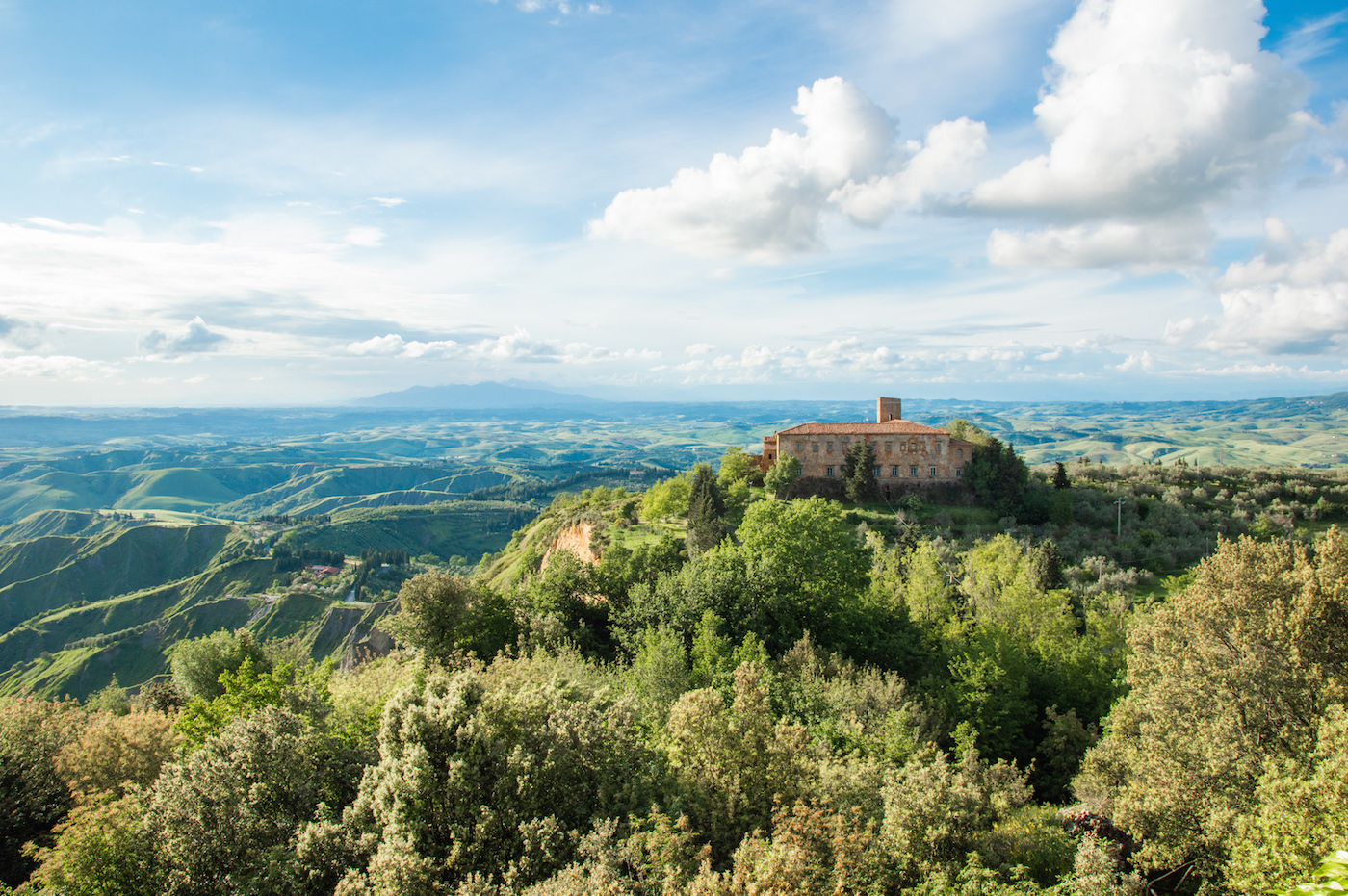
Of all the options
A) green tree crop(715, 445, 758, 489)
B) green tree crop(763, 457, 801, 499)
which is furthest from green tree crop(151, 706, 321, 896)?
green tree crop(715, 445, 758, 489)

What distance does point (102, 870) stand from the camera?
14984 mm

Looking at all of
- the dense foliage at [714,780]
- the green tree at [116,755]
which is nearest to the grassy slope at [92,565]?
the green tree at [116,755]

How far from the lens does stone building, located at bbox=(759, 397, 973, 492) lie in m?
71.8

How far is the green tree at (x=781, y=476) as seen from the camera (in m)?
69.3

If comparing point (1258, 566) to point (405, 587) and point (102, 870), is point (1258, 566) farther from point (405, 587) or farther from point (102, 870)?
point (405, 587)

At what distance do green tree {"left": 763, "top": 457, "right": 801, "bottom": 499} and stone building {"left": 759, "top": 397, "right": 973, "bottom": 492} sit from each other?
1414 millimetres

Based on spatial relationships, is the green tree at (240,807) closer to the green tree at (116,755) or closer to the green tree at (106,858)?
the green tree at (106,858)

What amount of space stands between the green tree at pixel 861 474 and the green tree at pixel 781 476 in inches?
238

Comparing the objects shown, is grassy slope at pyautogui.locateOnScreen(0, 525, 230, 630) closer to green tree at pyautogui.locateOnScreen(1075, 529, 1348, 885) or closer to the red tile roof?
the red tile roof

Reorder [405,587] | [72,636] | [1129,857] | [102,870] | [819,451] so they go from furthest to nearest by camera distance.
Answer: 1. [72,636]
2. [819,451]
3. [405,587]
4. [1129,857]
5. [102,870]

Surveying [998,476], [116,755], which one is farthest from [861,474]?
[116,755]

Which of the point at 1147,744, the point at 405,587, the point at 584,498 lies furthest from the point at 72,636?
the point at 1147,744

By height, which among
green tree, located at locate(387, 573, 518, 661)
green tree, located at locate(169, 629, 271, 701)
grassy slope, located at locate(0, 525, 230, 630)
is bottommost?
grassy slope, located at locate(0, 525, 230, 630)

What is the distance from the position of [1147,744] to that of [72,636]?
7559 inches
